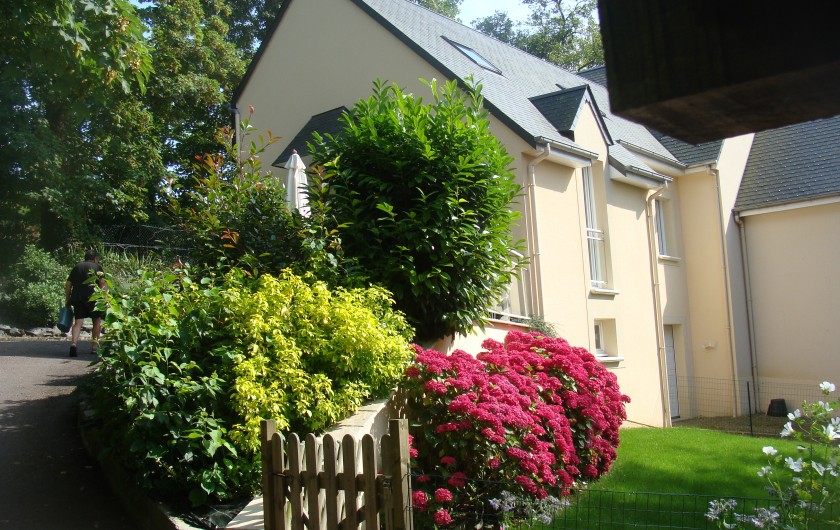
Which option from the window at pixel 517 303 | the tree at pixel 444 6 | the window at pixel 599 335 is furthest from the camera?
the tree at pixel 444 6

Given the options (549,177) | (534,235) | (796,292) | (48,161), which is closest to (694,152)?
(796,292)

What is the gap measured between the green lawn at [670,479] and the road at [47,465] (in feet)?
12.3

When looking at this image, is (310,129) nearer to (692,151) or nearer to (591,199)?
(591,199)

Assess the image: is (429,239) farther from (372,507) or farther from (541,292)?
(541,292)

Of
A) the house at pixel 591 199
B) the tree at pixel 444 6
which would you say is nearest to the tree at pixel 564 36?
the tree at pixel 444 6

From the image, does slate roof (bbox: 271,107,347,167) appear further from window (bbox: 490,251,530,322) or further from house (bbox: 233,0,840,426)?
window (bbox: 490,251,530,322)

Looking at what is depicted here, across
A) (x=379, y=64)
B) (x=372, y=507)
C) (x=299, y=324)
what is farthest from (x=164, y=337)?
(x=379, y=64)

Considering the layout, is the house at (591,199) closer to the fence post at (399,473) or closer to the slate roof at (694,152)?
the slate roof at (694,152)

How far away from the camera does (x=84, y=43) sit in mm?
8461

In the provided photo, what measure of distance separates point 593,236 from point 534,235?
3.24 meters

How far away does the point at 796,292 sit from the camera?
19797 millimetres

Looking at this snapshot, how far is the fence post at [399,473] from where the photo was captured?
14.8 feet

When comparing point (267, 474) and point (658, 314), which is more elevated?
point (658, 314)

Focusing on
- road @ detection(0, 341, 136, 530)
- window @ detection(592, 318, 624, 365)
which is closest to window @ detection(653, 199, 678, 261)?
window @ detection(592, 318, 624, 365)
